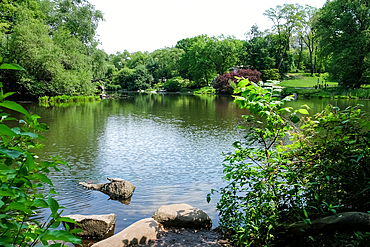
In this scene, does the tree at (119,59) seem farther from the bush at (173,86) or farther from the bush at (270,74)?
the bush at (270,74)

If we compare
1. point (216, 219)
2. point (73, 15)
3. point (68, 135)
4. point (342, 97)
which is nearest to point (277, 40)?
point (342, 97)

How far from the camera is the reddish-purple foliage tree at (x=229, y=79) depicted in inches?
1937

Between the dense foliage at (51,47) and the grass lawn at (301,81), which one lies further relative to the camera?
the grass lawn at (301,81)

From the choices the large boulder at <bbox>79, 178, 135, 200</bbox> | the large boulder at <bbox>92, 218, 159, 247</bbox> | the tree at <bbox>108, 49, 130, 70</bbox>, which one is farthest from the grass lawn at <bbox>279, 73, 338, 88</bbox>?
the tree at <bbox>108, 49, 130, 70</bbox>

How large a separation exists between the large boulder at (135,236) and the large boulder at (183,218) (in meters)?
0.42

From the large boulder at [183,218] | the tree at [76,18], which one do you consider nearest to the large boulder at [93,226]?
the large boulder at [183,218]

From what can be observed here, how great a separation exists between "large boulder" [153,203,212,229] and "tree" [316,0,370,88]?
38.8 metres

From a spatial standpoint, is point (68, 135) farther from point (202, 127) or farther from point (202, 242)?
point (202, 242)

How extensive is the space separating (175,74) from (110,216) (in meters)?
72.8

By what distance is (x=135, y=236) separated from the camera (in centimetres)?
490

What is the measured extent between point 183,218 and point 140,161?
4.89 m

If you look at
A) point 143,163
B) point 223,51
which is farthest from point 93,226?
point 223,51

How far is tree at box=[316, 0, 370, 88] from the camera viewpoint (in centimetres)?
3759

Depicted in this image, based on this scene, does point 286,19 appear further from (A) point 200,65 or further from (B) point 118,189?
(B) point 118,189
